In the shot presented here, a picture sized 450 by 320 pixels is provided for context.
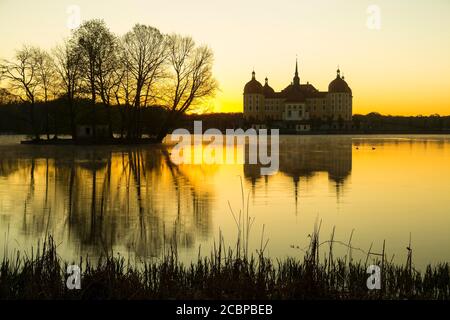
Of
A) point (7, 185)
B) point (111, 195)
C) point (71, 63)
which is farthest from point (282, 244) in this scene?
point (71, 63)

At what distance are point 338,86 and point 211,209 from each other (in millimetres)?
165388

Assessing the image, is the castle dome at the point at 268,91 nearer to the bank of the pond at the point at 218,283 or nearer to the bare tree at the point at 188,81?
the bare tree at the point at 188,81

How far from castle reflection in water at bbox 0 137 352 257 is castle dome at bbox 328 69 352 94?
15044cm

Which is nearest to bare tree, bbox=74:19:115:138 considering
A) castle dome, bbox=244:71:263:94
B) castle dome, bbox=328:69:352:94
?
castle dome, bbox=244:71:263:94

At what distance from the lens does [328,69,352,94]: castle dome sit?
173 meters

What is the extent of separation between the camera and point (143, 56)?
52.8 metres

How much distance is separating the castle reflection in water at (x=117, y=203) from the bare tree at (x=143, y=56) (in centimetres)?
2631

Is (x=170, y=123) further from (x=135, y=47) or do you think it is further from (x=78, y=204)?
(x=78, y=204)

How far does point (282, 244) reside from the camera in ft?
32.9

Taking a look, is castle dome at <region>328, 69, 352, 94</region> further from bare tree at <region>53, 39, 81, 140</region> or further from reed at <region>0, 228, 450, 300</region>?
reed at <region>0, 228, 450, 300</region>

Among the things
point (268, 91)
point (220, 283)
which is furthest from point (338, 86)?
point (220, 283)

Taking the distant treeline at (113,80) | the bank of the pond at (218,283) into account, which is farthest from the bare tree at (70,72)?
the bank of the pond at (218,283)

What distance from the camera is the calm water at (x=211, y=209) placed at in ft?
33.0

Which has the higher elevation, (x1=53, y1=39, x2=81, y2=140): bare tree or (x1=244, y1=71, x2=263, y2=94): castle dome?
(x1=244, y1=71, x2=263, y2=94): castle dome
